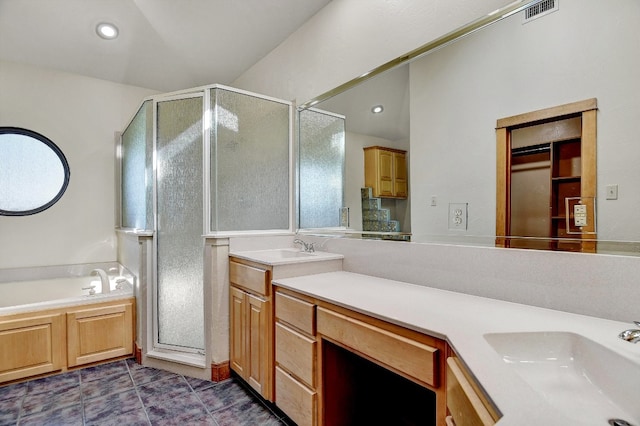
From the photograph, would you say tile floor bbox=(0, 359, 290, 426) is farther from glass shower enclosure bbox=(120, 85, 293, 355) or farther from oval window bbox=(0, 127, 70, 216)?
oval window bbox=(0, 127, 70, 216)

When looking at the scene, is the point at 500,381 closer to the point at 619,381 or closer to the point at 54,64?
the point at 619,381

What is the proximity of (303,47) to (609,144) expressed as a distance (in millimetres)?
2185

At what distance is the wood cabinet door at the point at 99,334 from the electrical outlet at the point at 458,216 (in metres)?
2.60

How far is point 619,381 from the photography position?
76cm

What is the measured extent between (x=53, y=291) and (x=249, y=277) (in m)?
2.44

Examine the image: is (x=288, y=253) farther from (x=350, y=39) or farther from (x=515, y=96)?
(x=515, y=96)

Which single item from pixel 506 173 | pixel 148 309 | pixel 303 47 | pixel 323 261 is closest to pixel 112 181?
pixel 148 309

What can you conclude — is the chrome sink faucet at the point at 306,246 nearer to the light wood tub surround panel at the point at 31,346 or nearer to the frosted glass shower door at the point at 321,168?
the frosted glass shower door at the point at 321,168

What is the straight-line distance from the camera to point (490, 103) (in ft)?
4.79

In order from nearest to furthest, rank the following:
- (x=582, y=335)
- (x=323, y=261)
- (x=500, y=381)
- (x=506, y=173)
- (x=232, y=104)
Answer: (x=500, y=381) → (x=582, y=335) → (x=506, y=173) → (x=323, y=261) → (x=232, y=104)

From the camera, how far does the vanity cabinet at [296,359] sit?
5.13ft

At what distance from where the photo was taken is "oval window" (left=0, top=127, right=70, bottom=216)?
3.14 metres

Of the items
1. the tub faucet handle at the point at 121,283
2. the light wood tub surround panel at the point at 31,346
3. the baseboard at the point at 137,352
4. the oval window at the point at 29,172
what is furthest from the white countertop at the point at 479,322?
the oval window at the point at 29,172

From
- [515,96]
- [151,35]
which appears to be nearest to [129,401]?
[515,96]
